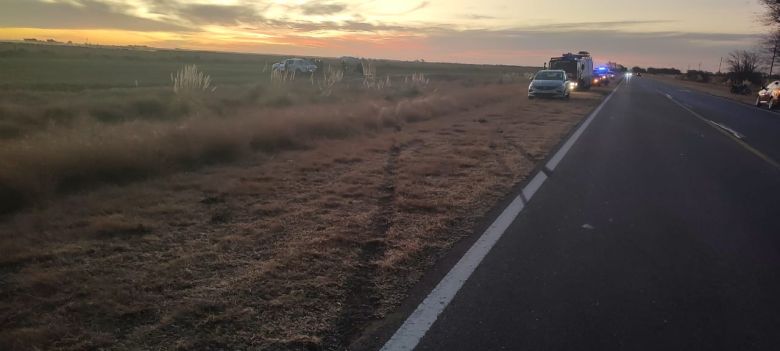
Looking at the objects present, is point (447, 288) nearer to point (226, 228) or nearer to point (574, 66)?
point (226, 228)

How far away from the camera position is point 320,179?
31.5 feet

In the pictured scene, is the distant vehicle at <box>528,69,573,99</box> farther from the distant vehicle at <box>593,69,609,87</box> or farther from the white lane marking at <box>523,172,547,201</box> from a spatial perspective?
the distant vehicle at <box>593,69,609,87</box>

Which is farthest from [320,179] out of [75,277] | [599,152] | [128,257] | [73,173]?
[599,152]

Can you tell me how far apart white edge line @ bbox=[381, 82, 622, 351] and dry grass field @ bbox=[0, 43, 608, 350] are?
25cm

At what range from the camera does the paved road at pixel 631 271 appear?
4086 mm

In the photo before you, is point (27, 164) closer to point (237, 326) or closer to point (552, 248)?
point (237, 326)

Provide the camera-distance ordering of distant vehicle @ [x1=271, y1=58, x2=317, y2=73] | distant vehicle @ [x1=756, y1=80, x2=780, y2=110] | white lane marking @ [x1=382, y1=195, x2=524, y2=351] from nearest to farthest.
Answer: white lane marking @ [x1=382, y1=195, x2=524, y2=351]
distant vehicle @ [x1=756, y1=80, x2=780, y2=110]
distant vehicle @ [x1=271, y1=58, x2=317, y2=73]

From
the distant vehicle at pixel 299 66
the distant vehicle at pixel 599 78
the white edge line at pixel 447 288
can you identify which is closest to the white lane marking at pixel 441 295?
the white edge line at pixel 447 288

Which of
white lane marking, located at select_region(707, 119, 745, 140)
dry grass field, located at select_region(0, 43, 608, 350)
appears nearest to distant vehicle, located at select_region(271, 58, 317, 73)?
white lane marking, located at select_region(707, 119, 745, 140)

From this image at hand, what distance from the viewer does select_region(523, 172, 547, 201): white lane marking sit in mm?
8727

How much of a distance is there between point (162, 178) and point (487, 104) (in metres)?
22.0

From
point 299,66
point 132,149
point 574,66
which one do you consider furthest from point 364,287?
point 299,66

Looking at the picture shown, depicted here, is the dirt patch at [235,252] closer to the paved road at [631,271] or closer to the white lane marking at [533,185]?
the white lane marking at [533,185]

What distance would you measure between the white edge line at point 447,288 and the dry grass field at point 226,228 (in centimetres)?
25
